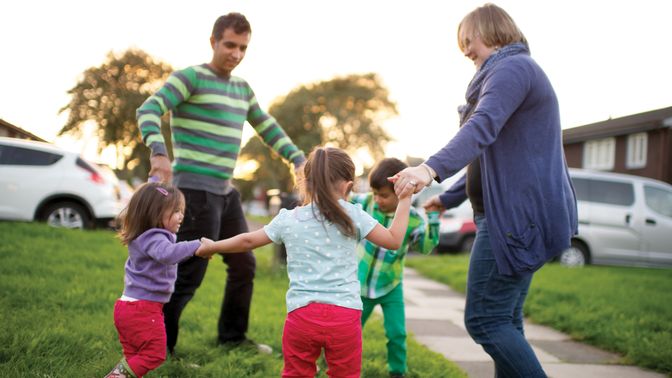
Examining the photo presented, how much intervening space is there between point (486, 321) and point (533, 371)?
0.27 metres

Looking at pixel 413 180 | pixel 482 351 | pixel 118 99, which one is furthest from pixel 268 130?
pixel 118 99

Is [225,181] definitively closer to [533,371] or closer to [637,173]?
[533,371]

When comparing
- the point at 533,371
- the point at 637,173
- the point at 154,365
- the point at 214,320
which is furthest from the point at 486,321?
the point at 637,173

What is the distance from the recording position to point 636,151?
82.1 ft

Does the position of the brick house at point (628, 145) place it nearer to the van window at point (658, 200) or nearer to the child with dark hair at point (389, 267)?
the van window at point (658, 200)

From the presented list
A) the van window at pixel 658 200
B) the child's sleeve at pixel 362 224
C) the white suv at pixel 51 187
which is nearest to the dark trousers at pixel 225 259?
the child's sleeve at pixel 362 224

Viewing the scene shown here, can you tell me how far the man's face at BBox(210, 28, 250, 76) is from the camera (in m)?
3.40

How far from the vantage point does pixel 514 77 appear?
92.8 inches

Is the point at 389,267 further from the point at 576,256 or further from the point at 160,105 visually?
the point at 576,256

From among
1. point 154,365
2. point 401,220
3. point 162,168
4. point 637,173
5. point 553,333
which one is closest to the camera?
point 401,220

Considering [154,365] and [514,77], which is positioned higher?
[514,77]

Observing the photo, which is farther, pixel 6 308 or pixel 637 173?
pixel 637 173

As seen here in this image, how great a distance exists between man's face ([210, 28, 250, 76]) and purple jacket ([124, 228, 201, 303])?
1.18m

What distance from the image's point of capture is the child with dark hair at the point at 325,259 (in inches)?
90.7
